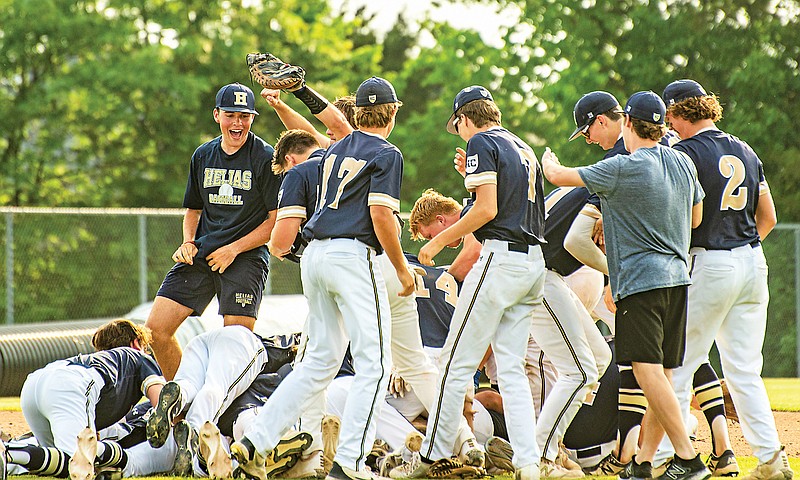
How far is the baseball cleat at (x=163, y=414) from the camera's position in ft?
20.0

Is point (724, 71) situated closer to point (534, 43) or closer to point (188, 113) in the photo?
point (534, 43)

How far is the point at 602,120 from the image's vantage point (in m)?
7.13

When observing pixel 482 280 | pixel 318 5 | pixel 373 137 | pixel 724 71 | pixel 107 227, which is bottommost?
pixel 107 227

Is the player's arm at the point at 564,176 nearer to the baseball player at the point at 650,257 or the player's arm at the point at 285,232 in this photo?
the baseball player at the point at 650,257

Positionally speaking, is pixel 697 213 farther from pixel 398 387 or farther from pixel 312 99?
pixel 312 99

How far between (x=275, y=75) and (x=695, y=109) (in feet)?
9.58

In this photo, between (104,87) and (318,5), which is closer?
(104,87)

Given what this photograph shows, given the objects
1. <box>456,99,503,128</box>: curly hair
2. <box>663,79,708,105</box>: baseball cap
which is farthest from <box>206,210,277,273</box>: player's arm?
<box>663,79,708,105</box>: baseball cap

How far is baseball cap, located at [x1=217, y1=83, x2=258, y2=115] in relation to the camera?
7648 millimetres

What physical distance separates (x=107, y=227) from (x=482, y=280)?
15.5m

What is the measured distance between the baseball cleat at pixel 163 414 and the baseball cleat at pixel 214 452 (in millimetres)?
219

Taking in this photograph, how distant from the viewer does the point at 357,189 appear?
240 inches

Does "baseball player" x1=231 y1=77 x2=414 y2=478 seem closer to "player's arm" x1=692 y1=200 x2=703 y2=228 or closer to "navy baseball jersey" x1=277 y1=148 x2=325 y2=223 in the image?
"navy baseball jersey" x1=277 y1=148 x2=325 y2=223

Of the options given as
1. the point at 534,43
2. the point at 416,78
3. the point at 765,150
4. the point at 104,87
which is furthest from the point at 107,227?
the point at 416,78
